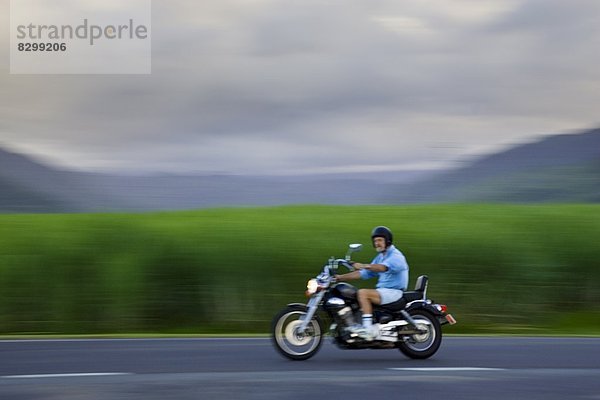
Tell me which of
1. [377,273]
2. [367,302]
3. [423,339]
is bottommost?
[423,339]

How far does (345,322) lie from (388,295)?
1.98ft

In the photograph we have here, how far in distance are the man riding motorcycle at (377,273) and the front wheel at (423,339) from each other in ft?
1.22

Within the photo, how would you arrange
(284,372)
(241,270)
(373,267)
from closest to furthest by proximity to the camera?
(284,372) < (373,267) < (241,270)

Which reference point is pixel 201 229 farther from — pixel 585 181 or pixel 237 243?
pixel 585 181

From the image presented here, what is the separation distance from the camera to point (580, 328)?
1984 cm

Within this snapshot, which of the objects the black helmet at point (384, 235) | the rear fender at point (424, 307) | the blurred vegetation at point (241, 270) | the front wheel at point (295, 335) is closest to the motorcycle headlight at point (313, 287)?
the front wheel at point (295, 335)

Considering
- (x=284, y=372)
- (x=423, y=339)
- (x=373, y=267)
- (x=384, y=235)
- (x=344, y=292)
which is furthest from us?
(x=423, y=339)

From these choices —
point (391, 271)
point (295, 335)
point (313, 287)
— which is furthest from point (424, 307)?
point (295, 335)

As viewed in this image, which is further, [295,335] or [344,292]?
[344,292]

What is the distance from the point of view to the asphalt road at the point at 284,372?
9172 mm

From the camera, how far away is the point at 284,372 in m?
10.6

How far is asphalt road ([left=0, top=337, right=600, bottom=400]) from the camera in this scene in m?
9.17

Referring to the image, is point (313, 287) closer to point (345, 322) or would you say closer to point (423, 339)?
point (345, 322)

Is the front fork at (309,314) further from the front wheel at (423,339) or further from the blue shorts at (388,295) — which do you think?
the front wheel at (423,339)
